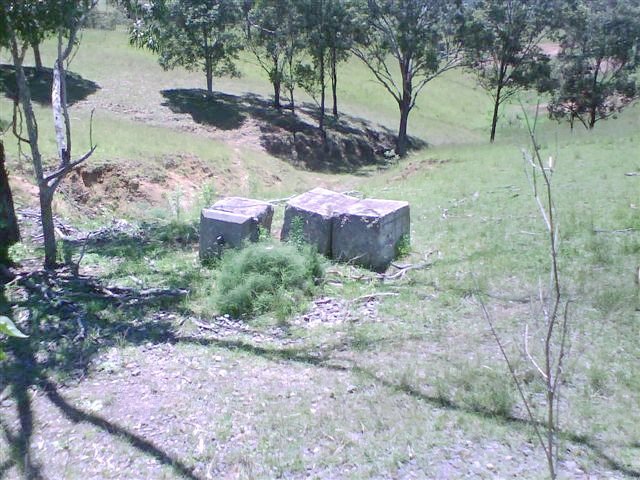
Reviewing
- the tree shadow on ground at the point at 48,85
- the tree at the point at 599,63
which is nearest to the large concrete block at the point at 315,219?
the tree shadow on ground at the point at 48,85

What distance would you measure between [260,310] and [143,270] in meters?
2.10

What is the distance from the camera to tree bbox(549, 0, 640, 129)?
110ft

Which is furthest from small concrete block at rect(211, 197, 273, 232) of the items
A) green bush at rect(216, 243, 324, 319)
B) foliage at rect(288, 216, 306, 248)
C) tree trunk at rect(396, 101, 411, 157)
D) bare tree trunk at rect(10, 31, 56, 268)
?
tree trunk at rect(396, 101, 411, 157)

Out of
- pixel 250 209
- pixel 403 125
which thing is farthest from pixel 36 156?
pixel 403 125

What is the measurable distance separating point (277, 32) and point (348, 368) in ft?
85.0

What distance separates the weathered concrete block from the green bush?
0.62 meters

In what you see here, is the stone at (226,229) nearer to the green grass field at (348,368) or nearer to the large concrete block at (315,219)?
the green grass field at (348,368)

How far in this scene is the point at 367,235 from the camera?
7672mm

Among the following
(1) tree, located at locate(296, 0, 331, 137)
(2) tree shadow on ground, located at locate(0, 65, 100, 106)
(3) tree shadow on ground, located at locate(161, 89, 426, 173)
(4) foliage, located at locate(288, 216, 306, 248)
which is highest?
(1) tree, located at locate(296, 0, 331, 137)

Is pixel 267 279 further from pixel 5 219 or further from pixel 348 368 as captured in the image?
pixel 5 219

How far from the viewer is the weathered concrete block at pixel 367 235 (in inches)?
302

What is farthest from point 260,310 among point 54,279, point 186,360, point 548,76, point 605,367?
point 548,76

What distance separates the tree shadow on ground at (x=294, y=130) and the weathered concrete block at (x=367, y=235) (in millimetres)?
20000

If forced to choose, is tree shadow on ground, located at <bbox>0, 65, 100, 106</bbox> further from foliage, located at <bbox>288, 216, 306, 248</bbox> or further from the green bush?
the green bush
